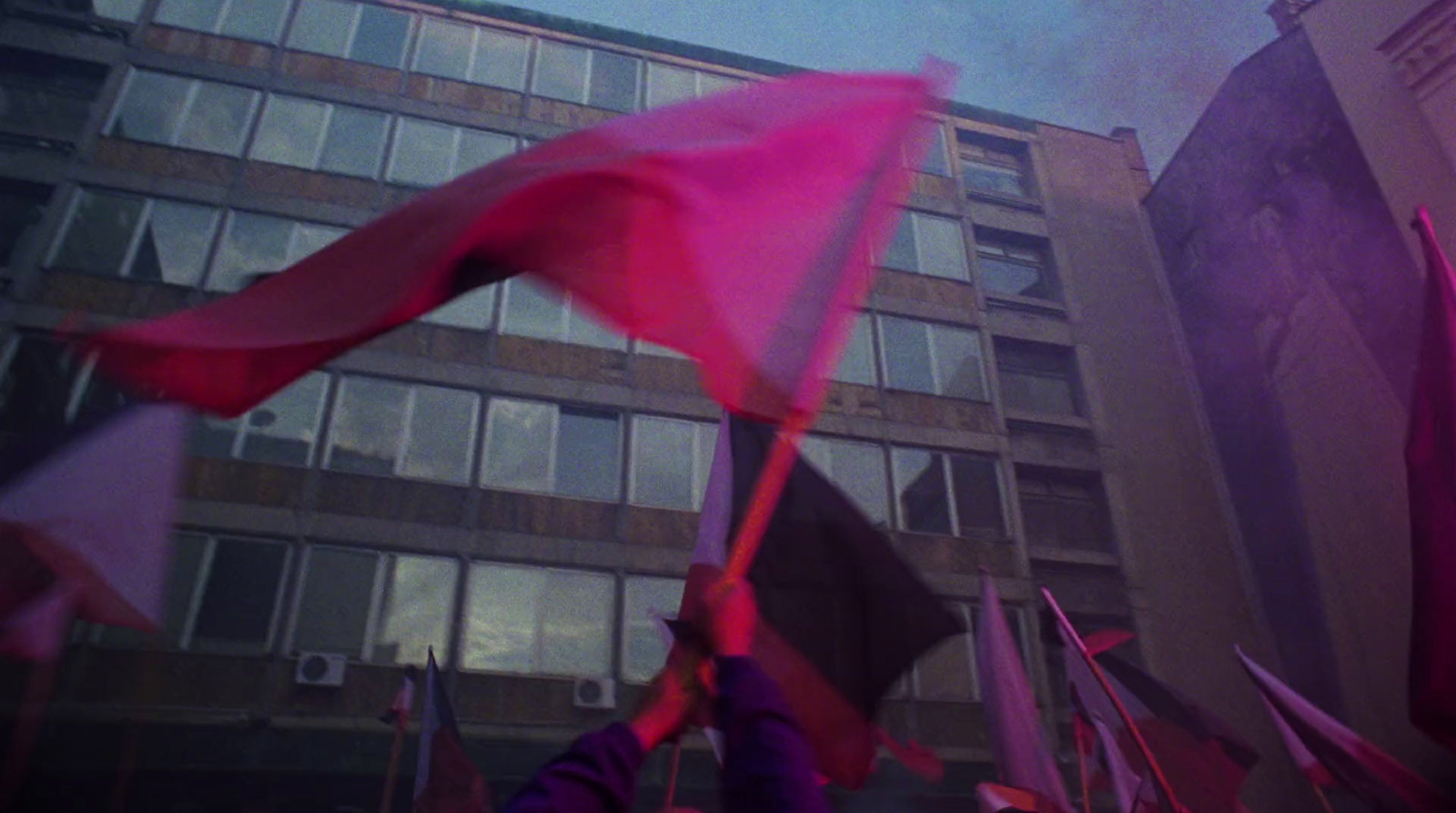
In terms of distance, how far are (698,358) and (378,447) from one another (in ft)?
38.5

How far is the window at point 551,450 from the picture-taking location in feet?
45.0

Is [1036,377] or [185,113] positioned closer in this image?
[185,113]

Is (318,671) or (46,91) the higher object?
(46,91)

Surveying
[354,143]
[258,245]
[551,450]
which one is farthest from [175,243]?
[551,450]

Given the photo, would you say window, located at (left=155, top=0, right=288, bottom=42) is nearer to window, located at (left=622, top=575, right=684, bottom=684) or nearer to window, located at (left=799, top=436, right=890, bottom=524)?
window, located at (left=622, top=575, right=684, bottom=684)

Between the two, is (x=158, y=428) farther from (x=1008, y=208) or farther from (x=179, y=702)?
(x=1008, y=208)

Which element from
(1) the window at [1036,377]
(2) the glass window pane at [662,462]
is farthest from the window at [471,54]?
(1) the window at [1036,377]

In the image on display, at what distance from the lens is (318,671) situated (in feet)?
37.7

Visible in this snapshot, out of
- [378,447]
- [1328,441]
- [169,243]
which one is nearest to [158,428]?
[378,447]

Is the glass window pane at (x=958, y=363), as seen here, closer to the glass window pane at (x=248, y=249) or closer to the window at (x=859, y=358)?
the window at (x=859, y=358)

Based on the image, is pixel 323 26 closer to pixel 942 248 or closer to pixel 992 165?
pixel 942 248

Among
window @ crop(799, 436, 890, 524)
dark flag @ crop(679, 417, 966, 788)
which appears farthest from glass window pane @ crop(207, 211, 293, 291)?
dark flag @ crop(679, 417, 966, 788)

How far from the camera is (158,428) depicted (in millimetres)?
4539

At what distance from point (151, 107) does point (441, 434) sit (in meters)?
7.34
